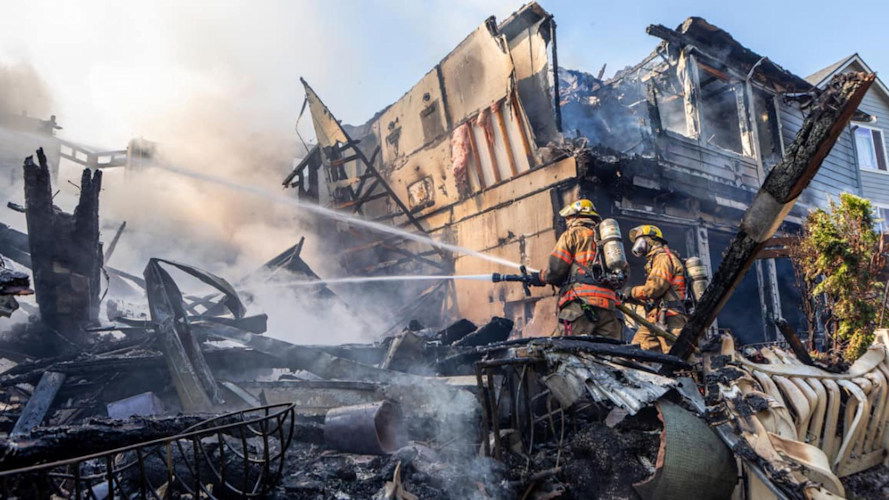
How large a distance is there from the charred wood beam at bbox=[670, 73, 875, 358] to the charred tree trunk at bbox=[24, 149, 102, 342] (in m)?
6.91

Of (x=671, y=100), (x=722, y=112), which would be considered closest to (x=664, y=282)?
(x=671, y=100)

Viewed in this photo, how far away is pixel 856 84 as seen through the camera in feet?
7.35

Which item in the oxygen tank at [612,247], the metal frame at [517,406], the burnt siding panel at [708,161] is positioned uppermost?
the burnt siding panel at [708,161]

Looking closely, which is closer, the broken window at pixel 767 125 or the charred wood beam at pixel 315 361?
the charred wood beam at pixel 315 361

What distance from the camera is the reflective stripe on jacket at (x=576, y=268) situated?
5.06m

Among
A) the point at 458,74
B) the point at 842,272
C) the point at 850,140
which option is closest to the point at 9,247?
the point at 458,74

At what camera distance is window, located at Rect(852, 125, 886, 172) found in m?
Answer: 16.1

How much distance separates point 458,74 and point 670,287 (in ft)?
19.3

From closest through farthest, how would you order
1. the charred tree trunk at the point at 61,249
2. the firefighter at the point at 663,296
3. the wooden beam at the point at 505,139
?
the charred tree trunk at the point at 61,249, the firefighter at the point at 663,296, the wooden beam at the point at 505,139

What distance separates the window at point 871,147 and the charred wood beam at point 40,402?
21.8 meters

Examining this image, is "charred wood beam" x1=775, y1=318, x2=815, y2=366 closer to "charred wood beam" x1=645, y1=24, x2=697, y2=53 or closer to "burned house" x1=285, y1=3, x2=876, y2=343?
"burned house" x1=285, y1=3, x2=876, y2=343

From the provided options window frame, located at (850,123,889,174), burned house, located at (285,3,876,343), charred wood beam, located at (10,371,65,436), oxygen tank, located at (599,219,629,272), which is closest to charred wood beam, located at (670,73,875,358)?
oxygen tank, located at (599,219,629,272)

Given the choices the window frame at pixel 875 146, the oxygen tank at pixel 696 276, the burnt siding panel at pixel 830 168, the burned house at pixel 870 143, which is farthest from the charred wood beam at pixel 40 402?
the window frame at pixel 875 146

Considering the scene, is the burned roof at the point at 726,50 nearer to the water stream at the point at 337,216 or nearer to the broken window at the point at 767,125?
the broken window at the point at 767,125
